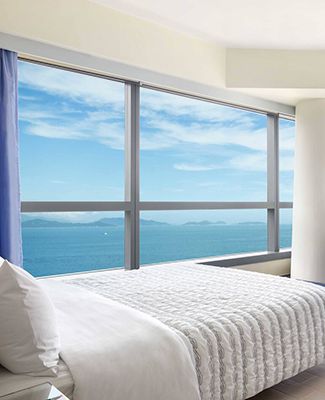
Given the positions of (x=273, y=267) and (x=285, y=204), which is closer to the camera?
(x=273, y=267)

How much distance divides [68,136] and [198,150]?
376 cm

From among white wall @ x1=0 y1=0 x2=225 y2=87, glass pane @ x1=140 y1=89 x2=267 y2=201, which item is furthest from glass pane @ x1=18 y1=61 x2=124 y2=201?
white wall @ x1=0 y1=0 x2=225 y2=87

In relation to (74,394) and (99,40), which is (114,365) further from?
(99,40)

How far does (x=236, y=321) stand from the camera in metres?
1.87

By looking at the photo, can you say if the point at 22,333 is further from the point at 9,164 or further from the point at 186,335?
the point at 9,164

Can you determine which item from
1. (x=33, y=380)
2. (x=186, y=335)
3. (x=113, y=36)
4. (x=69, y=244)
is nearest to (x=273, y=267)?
(x=113, y=36)

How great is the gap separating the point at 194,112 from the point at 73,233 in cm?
576

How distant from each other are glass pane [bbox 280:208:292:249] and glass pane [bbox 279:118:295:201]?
0.61 feet

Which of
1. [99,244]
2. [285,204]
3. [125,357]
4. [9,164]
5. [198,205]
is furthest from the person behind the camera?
[99,244]

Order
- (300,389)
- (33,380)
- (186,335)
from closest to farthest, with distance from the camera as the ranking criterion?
1. (33,380)
2. (186,335)
3. (300,389)

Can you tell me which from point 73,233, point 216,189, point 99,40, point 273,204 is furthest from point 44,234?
point 99,40

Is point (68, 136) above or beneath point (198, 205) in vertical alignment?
above

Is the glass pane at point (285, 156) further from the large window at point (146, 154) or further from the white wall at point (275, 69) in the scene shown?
the large window at point (146, 154)

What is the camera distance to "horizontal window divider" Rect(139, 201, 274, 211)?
3.89 m
